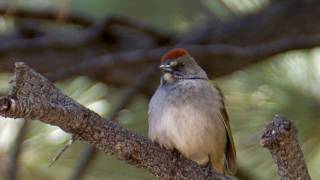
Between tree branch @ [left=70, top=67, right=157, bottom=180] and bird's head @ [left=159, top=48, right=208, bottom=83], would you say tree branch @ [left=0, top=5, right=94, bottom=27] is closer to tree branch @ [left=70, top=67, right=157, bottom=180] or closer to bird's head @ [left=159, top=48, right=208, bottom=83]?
tree branch @ [left=70, top=67, right=157, bottom=180]

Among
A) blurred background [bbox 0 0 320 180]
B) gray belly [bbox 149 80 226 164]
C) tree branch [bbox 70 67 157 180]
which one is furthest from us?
blurred background [bbox 0 0 320 180]

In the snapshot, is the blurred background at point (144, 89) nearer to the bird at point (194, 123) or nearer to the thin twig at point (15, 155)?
the thin twig at point (15, 155)

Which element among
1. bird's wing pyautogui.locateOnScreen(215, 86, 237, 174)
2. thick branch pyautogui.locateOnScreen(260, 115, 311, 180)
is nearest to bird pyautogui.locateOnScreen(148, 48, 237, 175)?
bird's wing pyautogui.locateOnScreen(215, 86, 237, 174)

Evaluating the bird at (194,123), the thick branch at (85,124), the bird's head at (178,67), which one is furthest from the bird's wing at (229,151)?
the thick branch at (85,124)

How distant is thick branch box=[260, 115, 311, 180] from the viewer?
192cm

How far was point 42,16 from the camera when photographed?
3656mm

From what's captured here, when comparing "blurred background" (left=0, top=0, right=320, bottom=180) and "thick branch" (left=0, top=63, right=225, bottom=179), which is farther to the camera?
"blurred background" (left=0, top=0, right=320, bottom=180)

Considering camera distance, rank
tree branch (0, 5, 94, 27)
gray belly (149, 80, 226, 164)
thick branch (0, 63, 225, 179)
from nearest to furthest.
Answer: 1. thick branch (0, 63, 225, 179)
2. gray belly (149, 80, 226, 164)
3. tree branch (0, 5, 94, 27)

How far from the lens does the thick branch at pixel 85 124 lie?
184cm

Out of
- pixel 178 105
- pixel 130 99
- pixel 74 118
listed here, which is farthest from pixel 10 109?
pixel 130 99

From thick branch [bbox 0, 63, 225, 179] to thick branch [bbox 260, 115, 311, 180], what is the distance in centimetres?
37

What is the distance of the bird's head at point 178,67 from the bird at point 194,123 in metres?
0.01

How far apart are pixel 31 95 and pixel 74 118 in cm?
16

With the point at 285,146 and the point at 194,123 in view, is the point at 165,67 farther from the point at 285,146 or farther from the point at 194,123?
the point at 285,146
